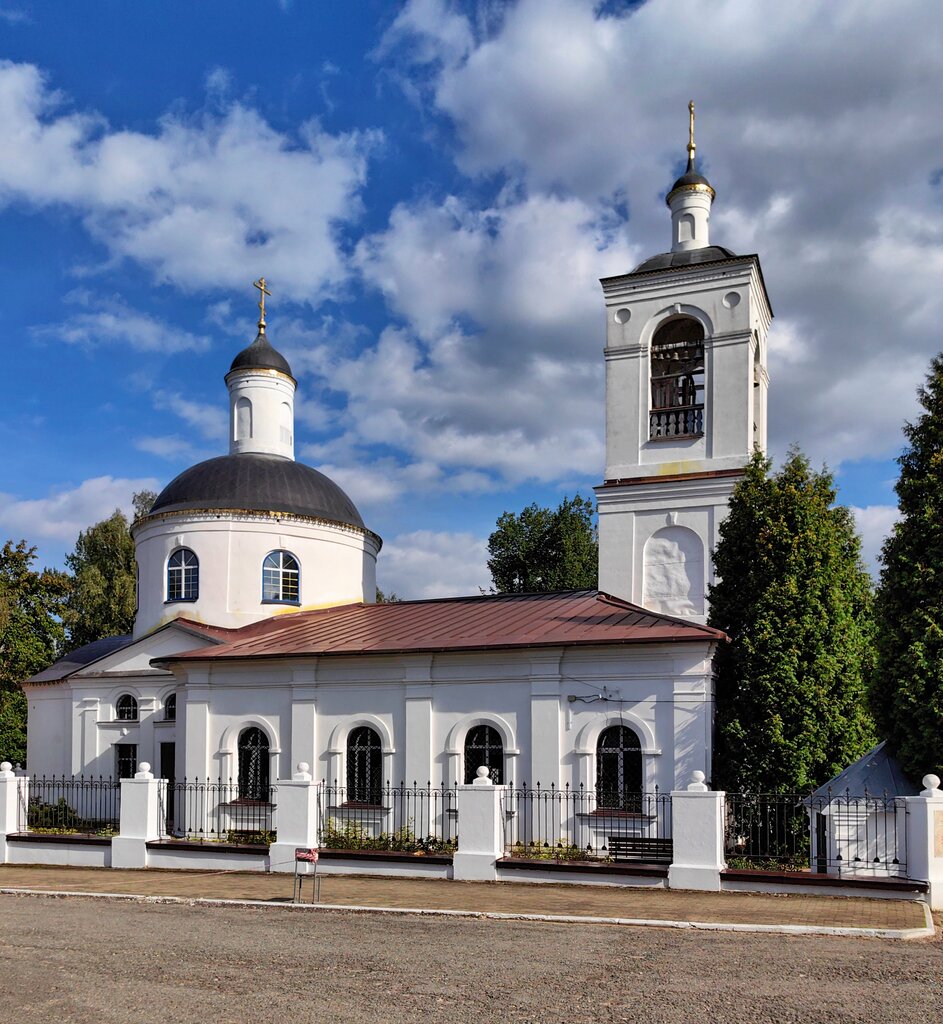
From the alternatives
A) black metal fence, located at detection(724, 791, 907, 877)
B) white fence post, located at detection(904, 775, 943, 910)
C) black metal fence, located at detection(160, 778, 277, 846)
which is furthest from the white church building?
white fence post, located at detection(904, 775, 943, 910)

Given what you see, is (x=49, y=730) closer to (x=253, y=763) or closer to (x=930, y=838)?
(x=253, y=763)

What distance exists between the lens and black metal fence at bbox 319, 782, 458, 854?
18.3m

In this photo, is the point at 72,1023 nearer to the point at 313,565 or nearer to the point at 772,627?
the point at 772,627

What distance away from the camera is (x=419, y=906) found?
1260 cm

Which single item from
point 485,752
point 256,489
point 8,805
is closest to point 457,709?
point 485,752

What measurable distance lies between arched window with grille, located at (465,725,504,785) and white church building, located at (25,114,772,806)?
0.13 ft

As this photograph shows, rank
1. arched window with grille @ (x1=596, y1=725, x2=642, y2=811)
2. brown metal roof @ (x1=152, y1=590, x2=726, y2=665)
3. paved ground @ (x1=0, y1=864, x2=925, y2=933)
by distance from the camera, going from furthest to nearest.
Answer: brown metal roof @ (x1=152, y1=590, x2=726, y2=665) → arched window with grille @ (x1=596, y1=725, x2=642, y2=811) → paved ground @ (x1=0, y1=864, x2=925, y2=933)

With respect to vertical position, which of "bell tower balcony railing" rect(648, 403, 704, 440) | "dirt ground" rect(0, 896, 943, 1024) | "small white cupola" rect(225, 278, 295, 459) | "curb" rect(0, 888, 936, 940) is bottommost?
"curb" rect(0, 888, 936, 940)

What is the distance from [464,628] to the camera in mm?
20516

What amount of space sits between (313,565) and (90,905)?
13.8 metres

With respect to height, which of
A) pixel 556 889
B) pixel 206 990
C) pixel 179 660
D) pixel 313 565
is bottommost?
pixel 556 889

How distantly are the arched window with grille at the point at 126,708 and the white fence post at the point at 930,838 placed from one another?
737 inches

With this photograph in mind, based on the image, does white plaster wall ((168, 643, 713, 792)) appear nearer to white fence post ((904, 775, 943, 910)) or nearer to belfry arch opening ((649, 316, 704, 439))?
white fence post ((904, 775, 943, 910))

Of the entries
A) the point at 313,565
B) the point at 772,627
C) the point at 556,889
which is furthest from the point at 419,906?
the point at 313,565
